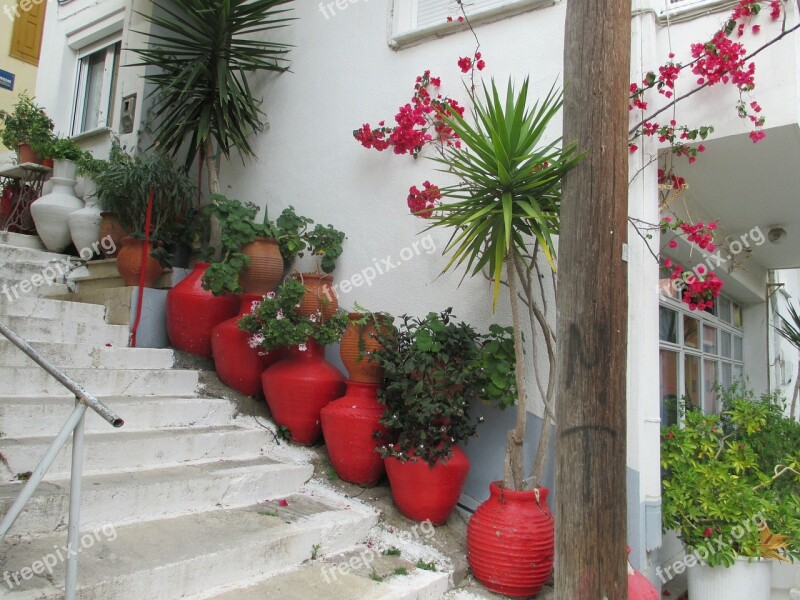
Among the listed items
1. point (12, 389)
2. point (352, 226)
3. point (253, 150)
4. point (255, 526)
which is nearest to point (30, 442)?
point (12, 389)

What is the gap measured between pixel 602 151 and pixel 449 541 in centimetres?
253

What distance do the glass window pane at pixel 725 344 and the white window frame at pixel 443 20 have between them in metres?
4.88

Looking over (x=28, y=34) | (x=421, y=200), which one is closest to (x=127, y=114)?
(x=421, y=200)

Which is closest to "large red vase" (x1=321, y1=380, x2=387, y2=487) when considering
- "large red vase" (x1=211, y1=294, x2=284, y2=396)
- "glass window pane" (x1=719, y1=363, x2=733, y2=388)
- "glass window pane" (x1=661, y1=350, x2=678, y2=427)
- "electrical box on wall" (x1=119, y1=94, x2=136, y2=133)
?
"large red vase" (x1=211, y1=294, x2=284, y2=396)

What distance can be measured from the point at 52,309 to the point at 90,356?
661mm

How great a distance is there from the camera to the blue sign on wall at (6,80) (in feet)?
27.3

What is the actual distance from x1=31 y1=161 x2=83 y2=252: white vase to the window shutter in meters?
5.12

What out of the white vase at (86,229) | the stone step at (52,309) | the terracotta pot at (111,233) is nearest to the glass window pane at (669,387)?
the stone step at (52,309)

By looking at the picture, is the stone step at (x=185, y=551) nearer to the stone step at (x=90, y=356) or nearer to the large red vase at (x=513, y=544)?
the large red vase at (x=513, y=544)

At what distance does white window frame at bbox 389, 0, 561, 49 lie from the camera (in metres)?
4.41

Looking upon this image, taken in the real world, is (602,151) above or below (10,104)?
below

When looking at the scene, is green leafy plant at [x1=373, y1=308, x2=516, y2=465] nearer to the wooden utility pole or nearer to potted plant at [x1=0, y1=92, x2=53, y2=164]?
the wooden utility pole

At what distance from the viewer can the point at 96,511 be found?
274 cm

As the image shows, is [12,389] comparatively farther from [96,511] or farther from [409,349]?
[409,349]
